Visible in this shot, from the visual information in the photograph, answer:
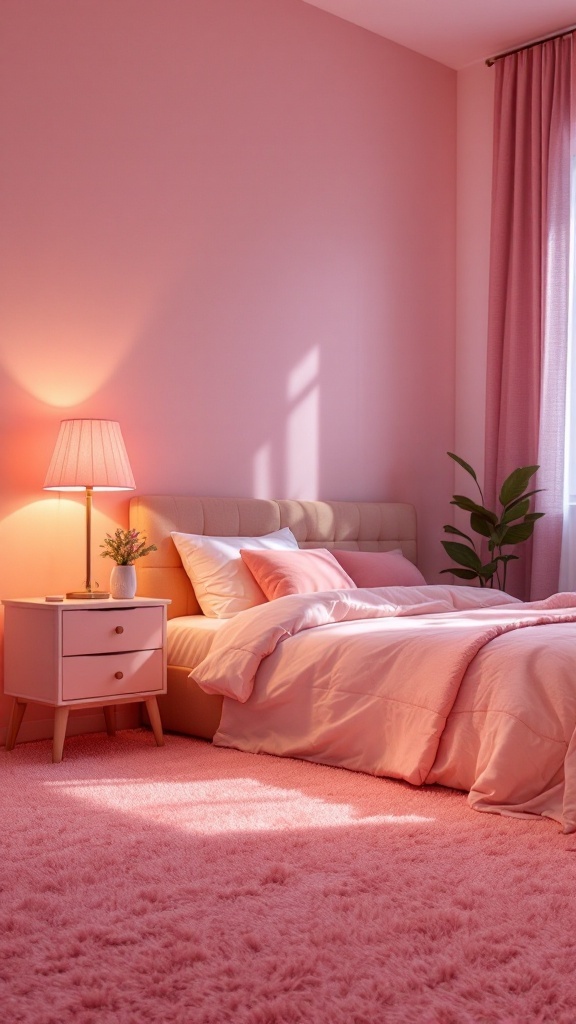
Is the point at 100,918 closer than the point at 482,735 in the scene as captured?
Yes

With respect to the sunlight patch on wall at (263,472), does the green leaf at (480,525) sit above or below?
below

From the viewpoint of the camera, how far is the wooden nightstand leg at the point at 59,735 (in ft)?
11.4

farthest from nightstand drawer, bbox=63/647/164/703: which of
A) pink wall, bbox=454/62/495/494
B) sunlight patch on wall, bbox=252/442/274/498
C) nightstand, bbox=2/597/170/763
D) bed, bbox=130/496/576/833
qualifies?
pink wall, bbox=454/62/495/494

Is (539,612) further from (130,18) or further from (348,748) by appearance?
(130,18)

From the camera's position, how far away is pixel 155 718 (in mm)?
3770

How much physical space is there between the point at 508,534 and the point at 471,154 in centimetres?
225

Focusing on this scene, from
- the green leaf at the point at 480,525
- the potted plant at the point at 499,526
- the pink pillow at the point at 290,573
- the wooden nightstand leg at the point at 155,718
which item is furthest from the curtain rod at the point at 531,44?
the wooden nightstand leg at the point at 155,718

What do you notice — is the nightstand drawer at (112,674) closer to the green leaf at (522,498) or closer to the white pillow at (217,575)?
the white pillow at (217,575)

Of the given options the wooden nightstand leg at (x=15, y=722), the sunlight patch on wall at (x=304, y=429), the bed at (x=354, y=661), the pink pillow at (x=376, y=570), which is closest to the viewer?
the bed at (x=354, y=661)

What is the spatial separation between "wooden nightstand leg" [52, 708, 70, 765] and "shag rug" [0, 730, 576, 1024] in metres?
0.30

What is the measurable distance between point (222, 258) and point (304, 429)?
3.01 feet

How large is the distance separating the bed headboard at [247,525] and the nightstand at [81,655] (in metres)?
0.41

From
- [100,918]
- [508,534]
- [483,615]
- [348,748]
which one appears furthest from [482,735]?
[508,534]

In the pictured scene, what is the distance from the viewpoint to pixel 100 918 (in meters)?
1.98
